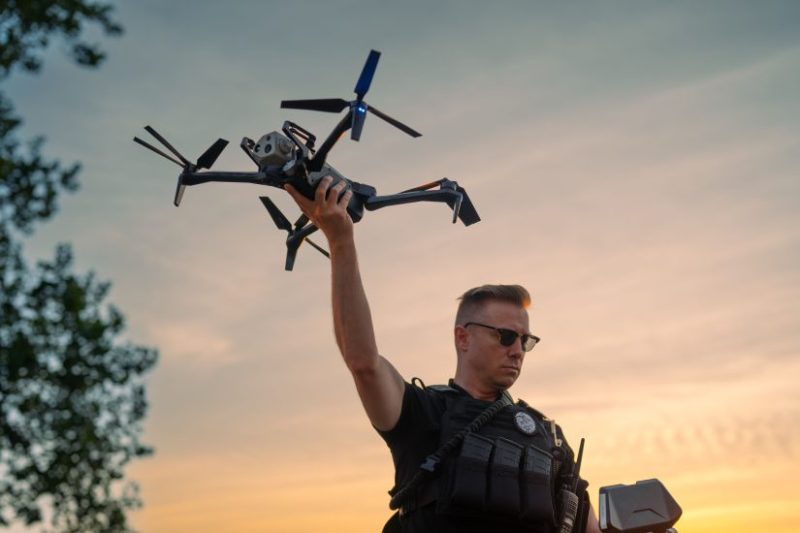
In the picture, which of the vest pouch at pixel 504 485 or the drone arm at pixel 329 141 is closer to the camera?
the drone arm at pixel 329 141

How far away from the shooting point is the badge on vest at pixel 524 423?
4.84 metres

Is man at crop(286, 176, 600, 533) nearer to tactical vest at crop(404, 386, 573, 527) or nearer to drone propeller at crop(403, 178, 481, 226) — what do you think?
tactical vest at crop(404, 386, 573, 527)

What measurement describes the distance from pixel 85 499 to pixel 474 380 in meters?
17.1

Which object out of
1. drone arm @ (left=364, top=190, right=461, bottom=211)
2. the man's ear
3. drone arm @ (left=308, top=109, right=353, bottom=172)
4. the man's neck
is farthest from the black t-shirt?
drone arm @ (left=308, top=109, right=353, bottom=172)

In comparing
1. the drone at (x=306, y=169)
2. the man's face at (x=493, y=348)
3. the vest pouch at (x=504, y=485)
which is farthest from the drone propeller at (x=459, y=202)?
the vest pouch at (x=504, y=485)

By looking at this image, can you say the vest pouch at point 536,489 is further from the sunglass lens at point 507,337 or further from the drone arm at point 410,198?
the drone arm at point 410,198

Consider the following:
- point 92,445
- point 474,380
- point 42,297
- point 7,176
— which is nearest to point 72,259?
point 42,297

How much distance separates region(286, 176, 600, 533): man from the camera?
13.3ft

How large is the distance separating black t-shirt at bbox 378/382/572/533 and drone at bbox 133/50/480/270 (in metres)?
0.97

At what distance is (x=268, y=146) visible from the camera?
156 inches

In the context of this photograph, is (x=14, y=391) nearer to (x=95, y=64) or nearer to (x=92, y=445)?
(x=92, y=445)

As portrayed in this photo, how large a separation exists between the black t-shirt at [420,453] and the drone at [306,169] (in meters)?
0.97

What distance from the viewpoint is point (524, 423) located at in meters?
4.88

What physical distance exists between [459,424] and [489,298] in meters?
0.94
